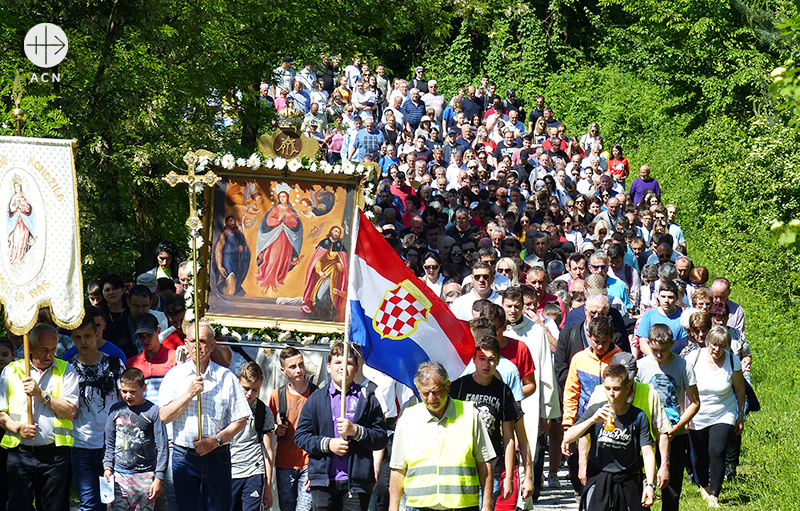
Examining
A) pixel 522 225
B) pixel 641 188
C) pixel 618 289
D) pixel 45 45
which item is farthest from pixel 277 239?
pixel 641 188

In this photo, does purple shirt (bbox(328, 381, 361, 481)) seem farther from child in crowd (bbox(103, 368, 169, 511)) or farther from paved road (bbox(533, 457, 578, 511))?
paved road (bbox(533, 457, 578, 511))

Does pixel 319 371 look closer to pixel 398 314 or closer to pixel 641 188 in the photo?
pixel 398 314

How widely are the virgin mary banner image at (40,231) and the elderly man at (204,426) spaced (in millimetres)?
959

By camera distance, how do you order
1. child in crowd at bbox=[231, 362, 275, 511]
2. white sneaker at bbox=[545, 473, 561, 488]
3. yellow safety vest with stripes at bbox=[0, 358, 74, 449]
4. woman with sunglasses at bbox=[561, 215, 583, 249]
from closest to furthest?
yellow safety vest with stripes at bbox=[0, 358, 74, 449] → child in crowd at bbox=[231, 362, 275, 511] → white sneaker at bbox=[545, 473, 561, 488] → woman with sunglasses at bbox=[561, 215, 583, 249]

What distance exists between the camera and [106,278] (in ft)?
40.6

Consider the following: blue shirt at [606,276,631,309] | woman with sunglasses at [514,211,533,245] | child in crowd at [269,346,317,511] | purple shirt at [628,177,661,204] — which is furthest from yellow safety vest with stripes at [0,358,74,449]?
purple shirt at [628,177,661,204]

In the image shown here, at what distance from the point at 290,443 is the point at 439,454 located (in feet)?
8.81

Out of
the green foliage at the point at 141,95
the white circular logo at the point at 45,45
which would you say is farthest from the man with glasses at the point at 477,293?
the white circular logo at the point at 45,45

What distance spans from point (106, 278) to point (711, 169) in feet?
60.8

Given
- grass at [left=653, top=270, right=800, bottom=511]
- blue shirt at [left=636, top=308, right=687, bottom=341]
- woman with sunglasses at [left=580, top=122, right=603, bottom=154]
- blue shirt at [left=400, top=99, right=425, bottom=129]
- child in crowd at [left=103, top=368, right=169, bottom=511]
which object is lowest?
grass at [left=653, top=270, right=800, bottom=511]

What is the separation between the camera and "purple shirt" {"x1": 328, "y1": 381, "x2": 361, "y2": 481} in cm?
877

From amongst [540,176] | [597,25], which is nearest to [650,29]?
[597,25]

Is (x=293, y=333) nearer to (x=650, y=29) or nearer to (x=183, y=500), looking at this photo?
(x=183, y=500)

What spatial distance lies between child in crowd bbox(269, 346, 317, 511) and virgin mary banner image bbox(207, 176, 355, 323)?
265cm
